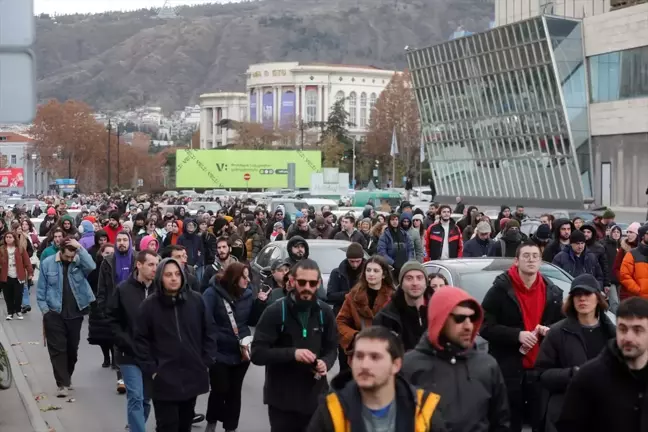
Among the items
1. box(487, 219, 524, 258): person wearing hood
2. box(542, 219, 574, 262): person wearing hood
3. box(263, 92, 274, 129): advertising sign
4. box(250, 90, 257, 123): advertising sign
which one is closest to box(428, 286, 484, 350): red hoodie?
box(542, 219, 574, 262): person wearing hood

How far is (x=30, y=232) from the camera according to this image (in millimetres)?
24969

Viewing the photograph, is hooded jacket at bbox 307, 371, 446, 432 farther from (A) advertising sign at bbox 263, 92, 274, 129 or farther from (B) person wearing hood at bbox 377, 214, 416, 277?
(A) advertising sign at bbox 263, 92, 274, 129

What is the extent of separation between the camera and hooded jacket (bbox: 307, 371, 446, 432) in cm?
461

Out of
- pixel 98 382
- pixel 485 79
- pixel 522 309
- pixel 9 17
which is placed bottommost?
pixel 98 382

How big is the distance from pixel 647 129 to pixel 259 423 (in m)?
49.2

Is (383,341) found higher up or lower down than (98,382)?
higher up

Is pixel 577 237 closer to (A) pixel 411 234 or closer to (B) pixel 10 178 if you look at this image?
(A) pixel 411 234

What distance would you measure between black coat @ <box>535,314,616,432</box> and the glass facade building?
184 feet

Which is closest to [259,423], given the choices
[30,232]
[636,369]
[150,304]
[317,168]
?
[150,304]

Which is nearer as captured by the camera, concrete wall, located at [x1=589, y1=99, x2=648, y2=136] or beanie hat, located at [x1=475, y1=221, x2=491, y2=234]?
beanie hat, located at [x1=475, y1=221, x2=491, y2=234]

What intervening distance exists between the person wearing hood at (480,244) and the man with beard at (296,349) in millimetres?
10876

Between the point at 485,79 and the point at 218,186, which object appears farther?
the point at 218,186

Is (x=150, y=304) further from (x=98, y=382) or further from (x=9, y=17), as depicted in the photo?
(x=98, y=382)

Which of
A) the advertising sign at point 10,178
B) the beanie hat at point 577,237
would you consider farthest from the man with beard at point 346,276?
the advertising sign at point 10,178
